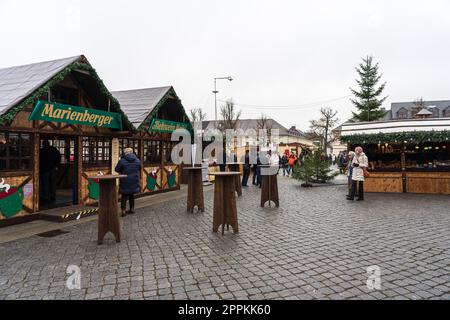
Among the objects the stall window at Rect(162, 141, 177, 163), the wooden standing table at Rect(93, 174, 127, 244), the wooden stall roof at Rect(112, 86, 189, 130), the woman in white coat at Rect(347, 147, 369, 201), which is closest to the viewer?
the wooden standing table at Rect(93, 174, 127, 244)

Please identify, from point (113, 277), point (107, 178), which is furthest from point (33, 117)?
point (113, 277)

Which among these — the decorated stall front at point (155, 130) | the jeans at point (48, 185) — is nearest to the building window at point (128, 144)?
the decorated stall front at point (155, 130)

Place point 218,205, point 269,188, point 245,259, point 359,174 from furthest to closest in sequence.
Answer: point 359,174 → point 269,188 → point 218,205 → point 245,259

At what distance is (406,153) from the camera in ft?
45.8

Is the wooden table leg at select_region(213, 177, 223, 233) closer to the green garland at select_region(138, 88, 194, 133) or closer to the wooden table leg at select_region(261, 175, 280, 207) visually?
the wooden table leg at select_region(261, 175, 280, 207)

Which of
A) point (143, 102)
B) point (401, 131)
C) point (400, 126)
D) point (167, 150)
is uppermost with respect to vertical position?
point (143, 102)

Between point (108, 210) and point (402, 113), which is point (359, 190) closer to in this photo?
point (108, 210)

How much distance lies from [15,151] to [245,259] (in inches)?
254

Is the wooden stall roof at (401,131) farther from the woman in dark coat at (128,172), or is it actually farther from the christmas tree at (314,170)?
the woman in dark coat at (128,172)

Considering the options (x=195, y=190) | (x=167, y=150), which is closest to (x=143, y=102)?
(x=167, y=150)

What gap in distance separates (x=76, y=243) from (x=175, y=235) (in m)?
1.89

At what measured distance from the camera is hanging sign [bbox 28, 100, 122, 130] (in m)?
7.20

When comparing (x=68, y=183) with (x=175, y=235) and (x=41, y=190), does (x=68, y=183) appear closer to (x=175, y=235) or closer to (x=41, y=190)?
(x=41, y=190)

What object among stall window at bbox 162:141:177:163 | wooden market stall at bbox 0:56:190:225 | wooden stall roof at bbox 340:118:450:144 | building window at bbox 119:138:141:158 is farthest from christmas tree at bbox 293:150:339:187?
building window at bbox 119:138:141:158
